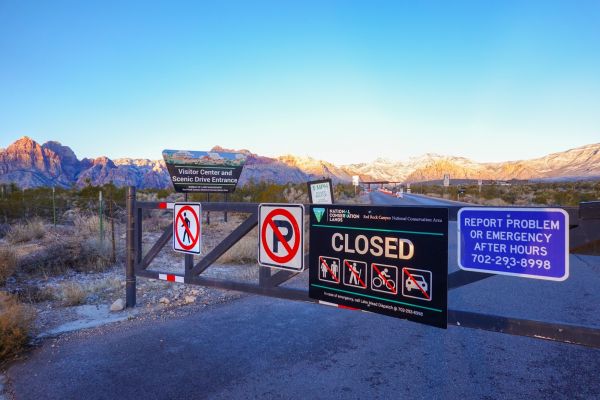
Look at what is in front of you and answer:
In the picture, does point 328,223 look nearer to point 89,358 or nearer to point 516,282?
point 89,358

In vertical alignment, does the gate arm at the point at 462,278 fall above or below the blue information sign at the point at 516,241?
below

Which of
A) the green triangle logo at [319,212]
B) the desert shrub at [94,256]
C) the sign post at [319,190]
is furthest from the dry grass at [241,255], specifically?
the green triangle logo at [319,212]

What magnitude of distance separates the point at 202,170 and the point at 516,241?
626 inches

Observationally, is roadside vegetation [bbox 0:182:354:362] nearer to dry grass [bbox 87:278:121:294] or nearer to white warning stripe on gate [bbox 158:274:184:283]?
dry grass [bbox 87:278:121:294]

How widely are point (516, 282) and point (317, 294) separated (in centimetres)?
552

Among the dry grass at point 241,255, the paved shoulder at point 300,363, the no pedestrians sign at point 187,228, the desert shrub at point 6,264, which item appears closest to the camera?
the paved shoulder at point 300,363

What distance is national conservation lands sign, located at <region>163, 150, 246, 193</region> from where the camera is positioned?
56.3 ft

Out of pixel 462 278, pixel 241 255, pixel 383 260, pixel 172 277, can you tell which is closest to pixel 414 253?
pixel 383 260

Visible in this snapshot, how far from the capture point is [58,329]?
5145mm

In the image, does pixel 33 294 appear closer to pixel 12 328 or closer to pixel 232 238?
pixel 12 328

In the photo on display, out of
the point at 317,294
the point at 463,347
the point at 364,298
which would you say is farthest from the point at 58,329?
the point at 463,347

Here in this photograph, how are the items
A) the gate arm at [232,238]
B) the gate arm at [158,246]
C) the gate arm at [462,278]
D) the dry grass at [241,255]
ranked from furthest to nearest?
the dry grass at [241,255] < the gate arm at [158,246] < the gate arm at [232,238] < the gate arm at [462,278]

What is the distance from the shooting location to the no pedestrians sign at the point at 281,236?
4.01m

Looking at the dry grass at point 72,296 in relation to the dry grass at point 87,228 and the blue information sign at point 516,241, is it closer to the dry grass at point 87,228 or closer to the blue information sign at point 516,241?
the blue information sign at point 516,241
